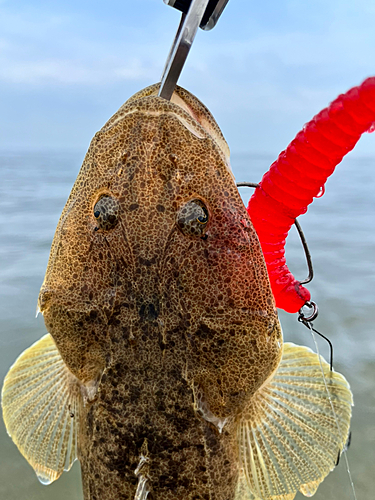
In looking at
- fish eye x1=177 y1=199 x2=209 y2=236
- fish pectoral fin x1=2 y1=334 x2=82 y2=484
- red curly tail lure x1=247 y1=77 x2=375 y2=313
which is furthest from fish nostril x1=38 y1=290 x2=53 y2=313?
red curly tail lure x1=247 y1=77 x2=375 y2=313

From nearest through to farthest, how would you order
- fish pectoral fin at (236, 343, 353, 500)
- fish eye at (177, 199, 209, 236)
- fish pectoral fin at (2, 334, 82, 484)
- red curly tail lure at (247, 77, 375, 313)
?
red curly tail lure at (247, 77, 375, 313) → fish eye at (177, 199, 209, 236) → fish pectoral fin at (236, 343, 353, 500) → fish pectoral fin at (2, 334, 82, 484)

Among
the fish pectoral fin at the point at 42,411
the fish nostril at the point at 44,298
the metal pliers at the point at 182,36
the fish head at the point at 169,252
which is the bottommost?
the fish pectoral fin at the point at 42,411

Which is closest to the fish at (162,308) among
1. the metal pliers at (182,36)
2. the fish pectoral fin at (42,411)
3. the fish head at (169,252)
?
the fish head at (169,252)

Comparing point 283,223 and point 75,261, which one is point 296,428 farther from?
point 75,261

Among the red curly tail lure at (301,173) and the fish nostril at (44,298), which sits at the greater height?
the red curly tail lure at (301,173)

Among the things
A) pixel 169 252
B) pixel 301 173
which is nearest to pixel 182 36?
pixel 301 173

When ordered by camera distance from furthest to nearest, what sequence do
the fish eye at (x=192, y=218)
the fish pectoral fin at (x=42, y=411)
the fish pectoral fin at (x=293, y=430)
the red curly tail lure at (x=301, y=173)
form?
the fish pectoral fin at (x=42, y=411) < the fish pectoral fin at (x=293, y=430) < the fish eye at (x=192, y=218) < the red curly tail lure at (x=301, y=173)

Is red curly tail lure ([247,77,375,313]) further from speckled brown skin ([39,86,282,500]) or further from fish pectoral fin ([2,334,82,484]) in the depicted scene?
fish pectoral fin ([2,334,82,484])

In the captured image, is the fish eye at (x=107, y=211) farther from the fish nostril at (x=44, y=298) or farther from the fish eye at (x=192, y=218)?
the fish nostril at (x=44, y=298)
